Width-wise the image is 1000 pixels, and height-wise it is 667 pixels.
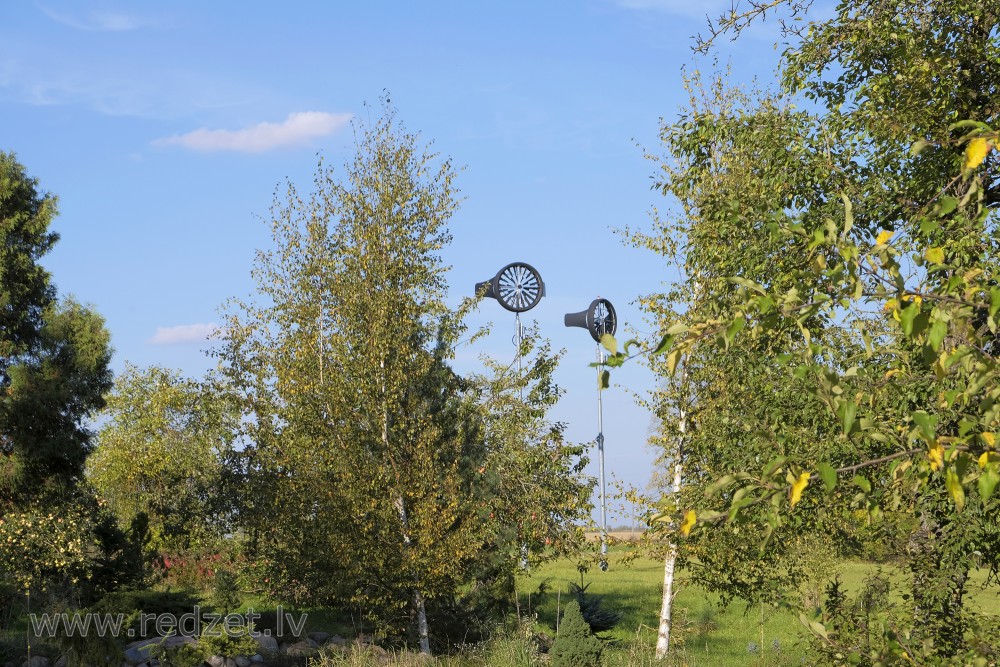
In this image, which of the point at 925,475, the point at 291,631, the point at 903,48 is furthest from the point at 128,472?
the point at 925,475

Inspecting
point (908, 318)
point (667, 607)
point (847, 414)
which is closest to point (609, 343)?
point (847, 414)

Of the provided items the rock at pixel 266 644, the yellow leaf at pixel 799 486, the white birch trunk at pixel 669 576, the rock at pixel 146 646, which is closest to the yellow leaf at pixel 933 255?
the yellow leaf at pixel 799 486

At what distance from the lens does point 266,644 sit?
17250 millimetres

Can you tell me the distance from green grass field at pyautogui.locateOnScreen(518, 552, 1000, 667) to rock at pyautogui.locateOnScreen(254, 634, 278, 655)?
4686 mm

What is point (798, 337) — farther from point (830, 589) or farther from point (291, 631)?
point (291, 631)

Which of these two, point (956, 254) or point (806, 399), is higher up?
point (956, 254)

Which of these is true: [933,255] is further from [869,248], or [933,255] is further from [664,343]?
[869,248]

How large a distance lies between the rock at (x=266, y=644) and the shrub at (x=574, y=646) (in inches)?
219

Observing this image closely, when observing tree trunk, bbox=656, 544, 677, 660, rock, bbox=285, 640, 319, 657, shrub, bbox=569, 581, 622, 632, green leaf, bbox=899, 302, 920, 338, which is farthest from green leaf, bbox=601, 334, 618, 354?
shrub, bbox=569, 581, 622, 632

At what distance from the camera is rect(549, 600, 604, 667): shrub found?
13977mm

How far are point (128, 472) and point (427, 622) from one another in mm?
19935

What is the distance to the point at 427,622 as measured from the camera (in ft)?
58.4

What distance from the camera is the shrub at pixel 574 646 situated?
13977 mm

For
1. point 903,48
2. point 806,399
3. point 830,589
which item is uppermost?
point 903,48
